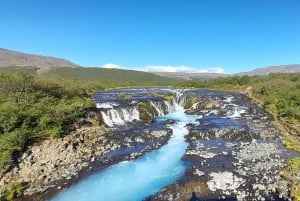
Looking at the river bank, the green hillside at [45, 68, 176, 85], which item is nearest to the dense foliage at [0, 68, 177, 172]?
the river bank

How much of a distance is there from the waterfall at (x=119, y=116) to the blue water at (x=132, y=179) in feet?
36.5

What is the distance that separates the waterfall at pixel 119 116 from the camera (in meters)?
33.3

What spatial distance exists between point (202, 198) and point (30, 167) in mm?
11821

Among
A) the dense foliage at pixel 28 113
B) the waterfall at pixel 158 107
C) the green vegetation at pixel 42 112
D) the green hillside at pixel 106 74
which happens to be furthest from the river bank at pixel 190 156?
the green hillside at pixel 106 74

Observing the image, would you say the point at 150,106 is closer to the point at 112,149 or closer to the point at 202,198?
the point at 112,149

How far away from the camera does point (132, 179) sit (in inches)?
712

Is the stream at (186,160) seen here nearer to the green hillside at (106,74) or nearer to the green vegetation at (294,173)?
A: the green vegetation at (294,173)

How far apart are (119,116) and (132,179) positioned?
1721 centimetres

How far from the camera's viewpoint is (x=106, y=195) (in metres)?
16.0

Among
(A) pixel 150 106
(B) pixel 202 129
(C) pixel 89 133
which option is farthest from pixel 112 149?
(A) pixel 150 106

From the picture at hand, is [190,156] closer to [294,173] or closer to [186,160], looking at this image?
[186,160]

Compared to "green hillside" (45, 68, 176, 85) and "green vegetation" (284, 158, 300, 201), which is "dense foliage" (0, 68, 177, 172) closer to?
"green vegetation" (284, 158, 300, 201)

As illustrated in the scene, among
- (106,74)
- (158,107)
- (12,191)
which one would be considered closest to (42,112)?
(12,191)

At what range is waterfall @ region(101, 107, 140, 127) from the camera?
33.3 m
